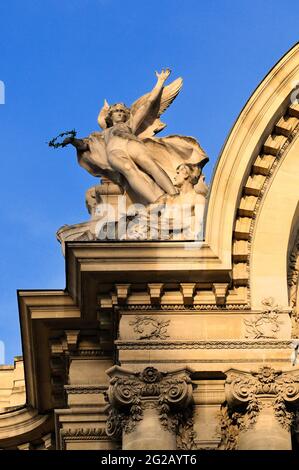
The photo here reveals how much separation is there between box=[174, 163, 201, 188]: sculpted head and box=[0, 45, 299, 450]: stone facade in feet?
3.56

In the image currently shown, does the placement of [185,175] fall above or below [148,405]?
above

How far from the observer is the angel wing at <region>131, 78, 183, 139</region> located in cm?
2729

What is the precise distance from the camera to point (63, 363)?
1010 inches

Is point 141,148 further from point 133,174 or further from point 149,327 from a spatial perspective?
point 149,327

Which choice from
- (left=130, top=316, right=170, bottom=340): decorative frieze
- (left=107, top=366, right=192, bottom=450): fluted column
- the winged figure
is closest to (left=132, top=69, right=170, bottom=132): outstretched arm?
the winged figure

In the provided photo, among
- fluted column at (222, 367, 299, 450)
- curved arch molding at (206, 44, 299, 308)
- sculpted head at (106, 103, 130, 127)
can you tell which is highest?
sculpted head at (106, 103, 130, 127)

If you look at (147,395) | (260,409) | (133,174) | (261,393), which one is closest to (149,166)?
(133,174)

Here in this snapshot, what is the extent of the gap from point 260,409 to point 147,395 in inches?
60.7

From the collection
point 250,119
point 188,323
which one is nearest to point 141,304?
point 188,323

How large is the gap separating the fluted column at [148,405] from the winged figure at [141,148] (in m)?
3.26

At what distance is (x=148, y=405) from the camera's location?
75.6ft

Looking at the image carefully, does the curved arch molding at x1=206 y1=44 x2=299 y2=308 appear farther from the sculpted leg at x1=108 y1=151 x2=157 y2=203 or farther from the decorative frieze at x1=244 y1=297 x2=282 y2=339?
the sculpted leg at x1=108 y1=151 x2=157 y2=203

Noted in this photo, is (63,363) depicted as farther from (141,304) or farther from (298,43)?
(298,43)

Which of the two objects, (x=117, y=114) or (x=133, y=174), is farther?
(x=117, y=114)
